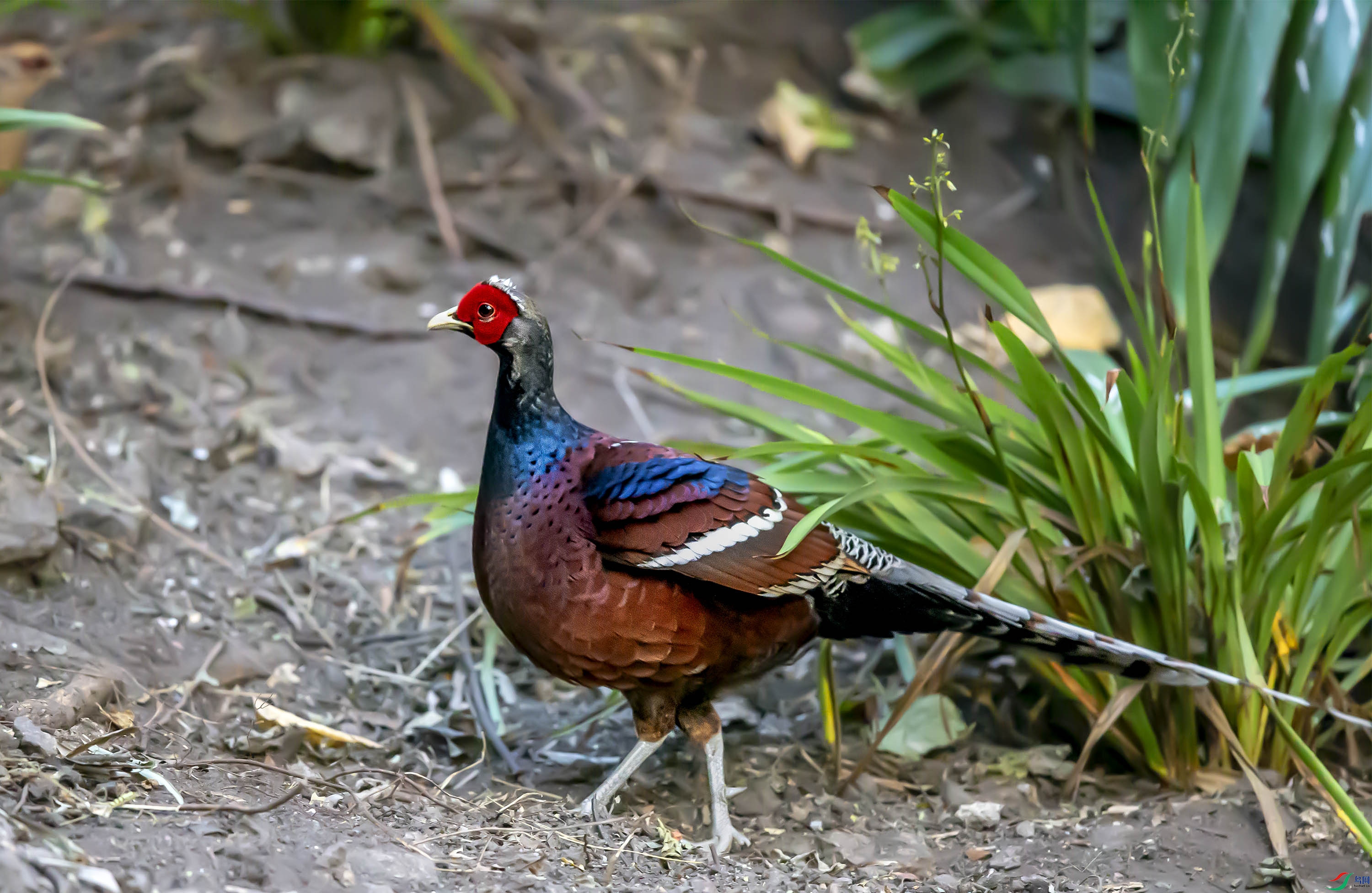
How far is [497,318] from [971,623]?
117cm

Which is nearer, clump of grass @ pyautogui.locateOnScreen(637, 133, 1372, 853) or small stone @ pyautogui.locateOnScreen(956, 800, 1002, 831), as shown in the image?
clump of grass @ pyautogui.locateOnScreen(637, 133, 1372, 853)

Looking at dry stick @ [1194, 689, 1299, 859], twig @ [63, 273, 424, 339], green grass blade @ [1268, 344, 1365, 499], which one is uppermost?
green grass blade @ [1268, 344, 1365, 499]

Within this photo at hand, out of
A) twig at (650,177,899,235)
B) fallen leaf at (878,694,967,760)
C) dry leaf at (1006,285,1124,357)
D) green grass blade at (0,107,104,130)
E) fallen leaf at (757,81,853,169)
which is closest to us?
green grass blade at (0,107,104,130)

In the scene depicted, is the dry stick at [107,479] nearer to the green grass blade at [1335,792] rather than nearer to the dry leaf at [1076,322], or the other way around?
the green grass blade at [1335,792]

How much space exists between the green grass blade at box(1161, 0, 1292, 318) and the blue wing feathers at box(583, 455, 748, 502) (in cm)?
168

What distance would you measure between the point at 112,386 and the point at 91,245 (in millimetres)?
651

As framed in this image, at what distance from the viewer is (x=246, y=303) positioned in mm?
3887

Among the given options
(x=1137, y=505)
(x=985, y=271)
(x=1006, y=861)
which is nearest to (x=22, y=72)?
A: (x=985, y=271)

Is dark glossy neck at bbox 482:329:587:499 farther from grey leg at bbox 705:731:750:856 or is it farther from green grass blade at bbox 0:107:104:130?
green grass blade at bbox 0:107:104:130

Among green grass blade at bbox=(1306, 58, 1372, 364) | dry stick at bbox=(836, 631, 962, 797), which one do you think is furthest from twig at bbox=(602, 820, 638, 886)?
green grass blade at bbox=(1306, 58, 1372, 364)

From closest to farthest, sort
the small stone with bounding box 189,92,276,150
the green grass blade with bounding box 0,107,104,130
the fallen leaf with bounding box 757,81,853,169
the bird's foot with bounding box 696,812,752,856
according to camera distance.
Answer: the bird's foot with bounding box 696,812,752,856
the green grass blade with bounding box 0,107,104,130
the small stone with bounding box 189,92,276,150
the fallen leaf with bounding box 757,81,853,169

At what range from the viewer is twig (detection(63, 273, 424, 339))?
12.4 feet

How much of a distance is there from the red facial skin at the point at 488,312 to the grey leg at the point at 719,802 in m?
0.97

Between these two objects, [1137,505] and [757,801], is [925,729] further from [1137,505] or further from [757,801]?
[1137,505]
